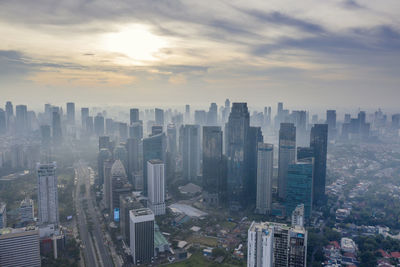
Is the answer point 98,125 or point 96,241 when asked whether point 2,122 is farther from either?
point 96,241

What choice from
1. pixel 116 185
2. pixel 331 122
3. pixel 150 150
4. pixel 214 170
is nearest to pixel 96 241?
pixel 116 185

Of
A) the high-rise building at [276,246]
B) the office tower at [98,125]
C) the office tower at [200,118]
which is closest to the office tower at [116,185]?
the high-rise building at [276,246]

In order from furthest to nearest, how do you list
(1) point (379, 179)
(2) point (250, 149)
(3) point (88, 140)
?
(3) point (88, 140), (1) point (379, 179), (2) point (250, 149)

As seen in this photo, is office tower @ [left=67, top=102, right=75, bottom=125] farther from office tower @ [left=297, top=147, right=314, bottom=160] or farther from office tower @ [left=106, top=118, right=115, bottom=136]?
office tower @ [left=297, top=147, right=314, bottom=160]

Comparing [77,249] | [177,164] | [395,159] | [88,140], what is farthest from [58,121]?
[395,159]

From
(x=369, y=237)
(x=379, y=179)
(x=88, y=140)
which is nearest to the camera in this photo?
(x=369, y=237)

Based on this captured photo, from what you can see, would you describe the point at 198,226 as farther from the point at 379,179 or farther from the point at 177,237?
the point at 379,179

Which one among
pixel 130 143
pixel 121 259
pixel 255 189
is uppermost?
pixel 130 143
